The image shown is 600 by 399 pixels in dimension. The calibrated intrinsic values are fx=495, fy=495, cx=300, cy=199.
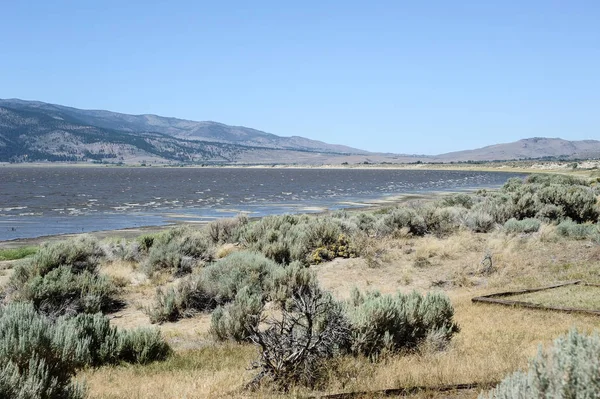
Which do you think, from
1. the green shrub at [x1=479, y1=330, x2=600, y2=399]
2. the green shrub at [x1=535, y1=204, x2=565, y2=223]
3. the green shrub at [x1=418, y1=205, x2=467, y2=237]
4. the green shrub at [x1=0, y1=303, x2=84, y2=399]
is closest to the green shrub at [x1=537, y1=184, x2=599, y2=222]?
the green shrub at [x1=535, y1=204, x2=565, y2=223]

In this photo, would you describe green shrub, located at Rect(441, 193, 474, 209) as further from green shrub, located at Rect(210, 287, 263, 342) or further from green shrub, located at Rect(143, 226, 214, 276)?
green shrub, located at Rect(210, 287, 263, 342)

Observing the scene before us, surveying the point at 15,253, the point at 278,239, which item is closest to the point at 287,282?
the point at 278,239

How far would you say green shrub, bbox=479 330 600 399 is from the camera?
9.67 feet

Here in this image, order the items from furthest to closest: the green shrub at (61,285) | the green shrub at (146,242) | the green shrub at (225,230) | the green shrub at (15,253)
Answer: the green shrub at (15,253), the green shrub at (225,230), the green shrub at (146,242), the green shrub at (61,285)

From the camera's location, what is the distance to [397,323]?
7.39 meters

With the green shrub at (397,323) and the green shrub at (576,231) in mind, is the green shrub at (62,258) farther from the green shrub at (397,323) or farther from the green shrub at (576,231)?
the green shrub at (576,231)

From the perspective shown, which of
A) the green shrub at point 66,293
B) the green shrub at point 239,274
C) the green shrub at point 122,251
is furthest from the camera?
the green shrub at point 122,251

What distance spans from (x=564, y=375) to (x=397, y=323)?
4.43 metres

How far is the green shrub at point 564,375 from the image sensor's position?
2946mm

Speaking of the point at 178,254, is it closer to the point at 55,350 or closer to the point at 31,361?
the point at 55,350

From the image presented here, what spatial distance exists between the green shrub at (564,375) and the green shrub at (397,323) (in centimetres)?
361

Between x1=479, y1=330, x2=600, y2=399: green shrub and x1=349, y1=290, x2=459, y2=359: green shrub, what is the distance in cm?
361

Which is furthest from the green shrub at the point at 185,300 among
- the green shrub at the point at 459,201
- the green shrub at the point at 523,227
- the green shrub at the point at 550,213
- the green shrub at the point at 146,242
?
the green shrub at the point at 459,201

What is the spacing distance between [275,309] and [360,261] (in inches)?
215
